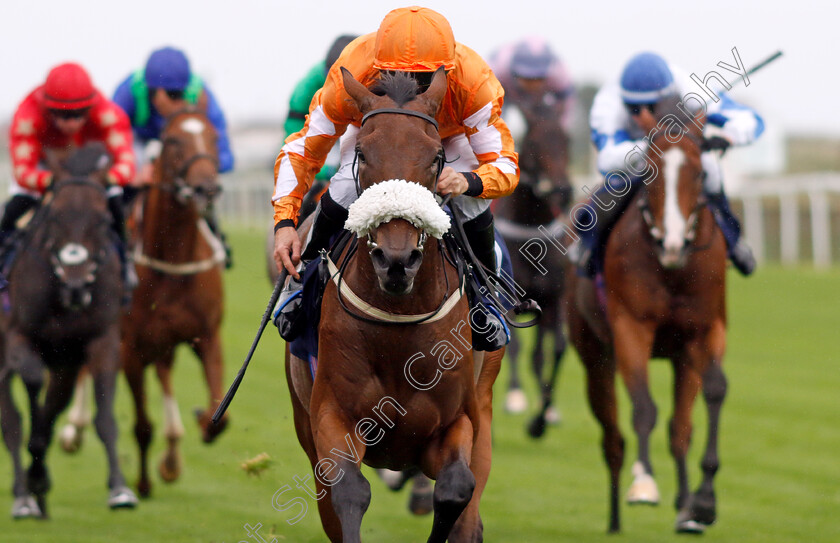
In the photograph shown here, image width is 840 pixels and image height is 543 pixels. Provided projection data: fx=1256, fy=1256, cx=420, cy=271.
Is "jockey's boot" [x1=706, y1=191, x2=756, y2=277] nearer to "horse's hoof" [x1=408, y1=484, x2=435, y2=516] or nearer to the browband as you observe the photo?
"horse's hoof" [x1=408, y1=484, x2=435, y2=516]

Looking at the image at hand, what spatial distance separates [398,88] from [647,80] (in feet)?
10.6

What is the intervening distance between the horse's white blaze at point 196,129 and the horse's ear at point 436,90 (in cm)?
414

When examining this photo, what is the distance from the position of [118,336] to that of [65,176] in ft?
3.06

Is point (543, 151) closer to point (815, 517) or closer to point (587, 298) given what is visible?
point (587, 298)

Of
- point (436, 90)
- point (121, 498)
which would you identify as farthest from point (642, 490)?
point (436, 90)

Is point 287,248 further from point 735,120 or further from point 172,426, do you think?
point 172,426

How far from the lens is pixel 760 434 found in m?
9.13

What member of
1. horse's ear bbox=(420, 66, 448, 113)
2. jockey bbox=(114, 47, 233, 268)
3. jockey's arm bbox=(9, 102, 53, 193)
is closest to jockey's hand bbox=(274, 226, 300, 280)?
horse's ear bbox=(420, 66, 448, 113)

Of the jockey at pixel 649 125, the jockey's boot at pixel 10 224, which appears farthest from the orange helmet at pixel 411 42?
the jockey's boot at pixel 10 224

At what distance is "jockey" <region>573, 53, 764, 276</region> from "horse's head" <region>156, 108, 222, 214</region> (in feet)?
7.58

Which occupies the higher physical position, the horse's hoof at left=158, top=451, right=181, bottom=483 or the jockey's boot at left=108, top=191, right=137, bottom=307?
the jockey's boot at left=108, top=191, right=137, bottom=307

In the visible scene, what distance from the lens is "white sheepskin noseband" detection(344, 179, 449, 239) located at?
3.36 meters

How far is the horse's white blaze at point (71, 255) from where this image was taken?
6.76m

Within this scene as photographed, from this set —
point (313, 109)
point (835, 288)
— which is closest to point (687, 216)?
point (313, 109)
